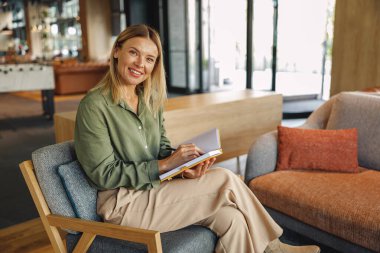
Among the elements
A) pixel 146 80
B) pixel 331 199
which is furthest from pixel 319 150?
pixel 146 80

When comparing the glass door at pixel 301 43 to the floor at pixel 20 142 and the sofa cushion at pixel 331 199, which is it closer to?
the floor at pixel 20 142

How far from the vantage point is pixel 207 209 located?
157cm

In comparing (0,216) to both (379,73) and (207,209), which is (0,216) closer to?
(207,209)

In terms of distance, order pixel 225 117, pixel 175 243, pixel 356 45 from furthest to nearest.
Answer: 1. pixel 356 45
2. pixel 225 117
3. pixel 175 243

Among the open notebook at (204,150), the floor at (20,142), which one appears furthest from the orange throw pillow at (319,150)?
the open notebook at (204,150)

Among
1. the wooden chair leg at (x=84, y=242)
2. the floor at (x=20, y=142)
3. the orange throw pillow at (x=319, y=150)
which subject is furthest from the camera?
the floor at (x=20, y=142)

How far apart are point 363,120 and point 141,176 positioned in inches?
66.7

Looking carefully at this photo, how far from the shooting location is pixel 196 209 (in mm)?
1567

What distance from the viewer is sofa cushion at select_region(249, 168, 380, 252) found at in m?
1.85

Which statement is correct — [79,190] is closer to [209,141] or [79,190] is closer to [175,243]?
[175,243]

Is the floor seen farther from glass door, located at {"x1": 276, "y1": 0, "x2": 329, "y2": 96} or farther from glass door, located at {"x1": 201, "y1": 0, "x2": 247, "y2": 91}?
glass door, located at {"x1": 201, "y1": 0, "x2": 247, "y2": 91}

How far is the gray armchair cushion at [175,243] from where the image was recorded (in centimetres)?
148

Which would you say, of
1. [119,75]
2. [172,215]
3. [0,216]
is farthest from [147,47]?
[0,216]

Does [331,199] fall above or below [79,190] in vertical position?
below
